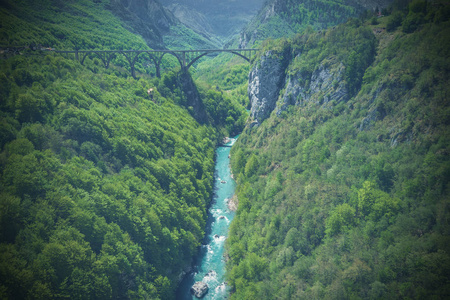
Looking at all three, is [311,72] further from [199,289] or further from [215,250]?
[199,289]

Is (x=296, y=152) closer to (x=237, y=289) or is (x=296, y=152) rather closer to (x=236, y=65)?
(x=237, y=289)

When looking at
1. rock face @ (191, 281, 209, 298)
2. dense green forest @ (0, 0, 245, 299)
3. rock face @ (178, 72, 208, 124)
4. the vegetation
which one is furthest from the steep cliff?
the vegetation

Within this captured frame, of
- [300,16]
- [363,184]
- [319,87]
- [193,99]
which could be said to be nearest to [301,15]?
[300,16]

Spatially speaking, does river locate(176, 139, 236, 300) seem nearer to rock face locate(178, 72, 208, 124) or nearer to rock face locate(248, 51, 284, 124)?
rock face locate(248, 51, 284, 124)

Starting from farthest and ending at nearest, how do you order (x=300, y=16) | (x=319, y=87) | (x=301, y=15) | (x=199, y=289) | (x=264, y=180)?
(x=301, y=15) < (x=300, y=16) < (x=319, y=87) < (x=264, y=180) < (x=199, y=289)

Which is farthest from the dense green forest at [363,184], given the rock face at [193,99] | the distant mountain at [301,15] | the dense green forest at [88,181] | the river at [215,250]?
the distant mountain at [301,15]

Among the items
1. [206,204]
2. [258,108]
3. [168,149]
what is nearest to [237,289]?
[206,204]

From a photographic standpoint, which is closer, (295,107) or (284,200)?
(284,200)
